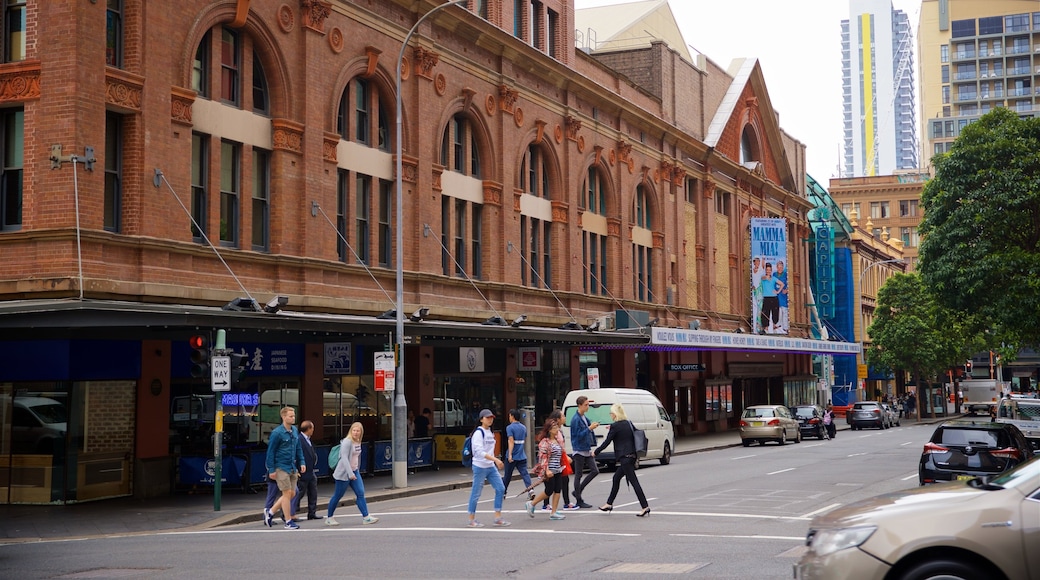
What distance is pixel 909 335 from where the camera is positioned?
73625mm

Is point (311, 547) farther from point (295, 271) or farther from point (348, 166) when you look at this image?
point (348, 166)

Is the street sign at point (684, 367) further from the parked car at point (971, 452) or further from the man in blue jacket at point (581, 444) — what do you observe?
the man in blue jacket at point (581, 444)

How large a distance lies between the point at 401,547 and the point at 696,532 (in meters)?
4.26

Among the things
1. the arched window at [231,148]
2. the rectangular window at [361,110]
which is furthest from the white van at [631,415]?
the arched window at [231,148]

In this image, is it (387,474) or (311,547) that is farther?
(387,474)

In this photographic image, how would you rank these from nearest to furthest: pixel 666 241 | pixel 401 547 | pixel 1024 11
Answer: pixel 401 547
pixel 666 241
pixel 1024 11

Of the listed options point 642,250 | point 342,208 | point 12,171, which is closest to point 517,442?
point 12,171

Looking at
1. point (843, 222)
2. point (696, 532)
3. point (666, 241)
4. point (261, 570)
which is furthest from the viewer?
point (843, 222)

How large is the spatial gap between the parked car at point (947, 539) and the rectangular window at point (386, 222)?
2422 centimetres

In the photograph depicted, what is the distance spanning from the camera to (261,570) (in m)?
13.2

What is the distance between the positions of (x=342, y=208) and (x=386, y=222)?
206cm

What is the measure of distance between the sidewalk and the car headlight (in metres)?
12.1

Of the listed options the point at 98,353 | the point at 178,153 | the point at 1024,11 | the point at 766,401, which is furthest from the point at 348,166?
the point at 1024,11

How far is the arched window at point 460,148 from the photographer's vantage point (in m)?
34.8
